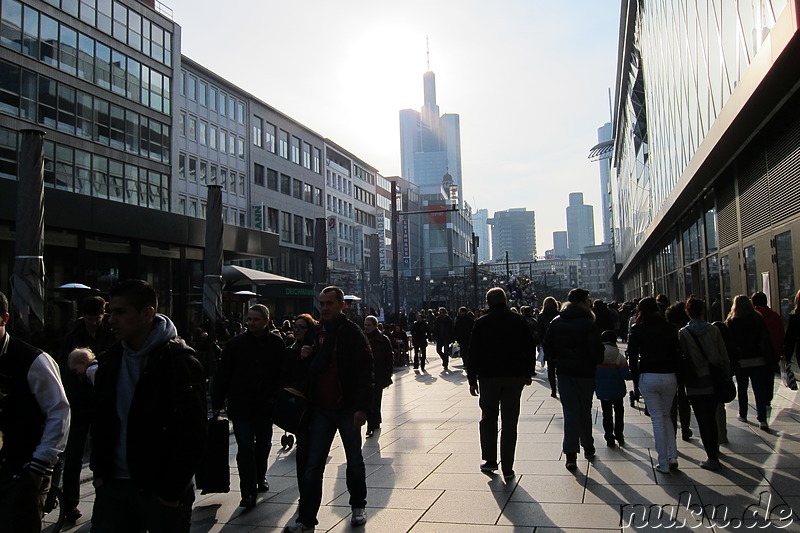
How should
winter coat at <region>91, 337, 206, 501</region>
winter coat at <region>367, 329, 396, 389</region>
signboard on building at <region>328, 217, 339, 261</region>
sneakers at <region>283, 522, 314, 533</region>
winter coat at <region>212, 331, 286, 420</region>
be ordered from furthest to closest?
A: signboard on building at <region>328, 217, 339, 261</region> → winter coat at <region>367, 329, 396, 389</region> → winter coat at <region>212, 331, 286, 420</region> → sneakers at <region>283, 522, 314, 533</region> → winter coat at <region>91, 337, 206, 501</region>

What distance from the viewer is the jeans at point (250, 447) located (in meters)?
6.18

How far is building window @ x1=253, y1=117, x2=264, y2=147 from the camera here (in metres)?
55.9

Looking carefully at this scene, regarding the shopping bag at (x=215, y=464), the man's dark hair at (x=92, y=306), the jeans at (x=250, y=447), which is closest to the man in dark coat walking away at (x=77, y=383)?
the man's dark hair at (x=92, y=306)

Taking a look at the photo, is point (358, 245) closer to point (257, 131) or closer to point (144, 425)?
point (257, 131)

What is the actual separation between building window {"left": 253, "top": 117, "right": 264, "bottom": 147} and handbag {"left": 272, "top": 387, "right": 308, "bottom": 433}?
52.5 metres

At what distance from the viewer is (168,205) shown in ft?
133

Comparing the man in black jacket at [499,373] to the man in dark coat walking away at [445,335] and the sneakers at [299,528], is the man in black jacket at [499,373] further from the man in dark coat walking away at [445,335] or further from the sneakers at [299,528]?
the man in dark coat walking away at [445,335]

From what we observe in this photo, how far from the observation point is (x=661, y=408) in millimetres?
6938

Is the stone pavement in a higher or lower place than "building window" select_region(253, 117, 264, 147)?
lower

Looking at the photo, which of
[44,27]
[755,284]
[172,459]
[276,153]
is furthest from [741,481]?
[276,153]

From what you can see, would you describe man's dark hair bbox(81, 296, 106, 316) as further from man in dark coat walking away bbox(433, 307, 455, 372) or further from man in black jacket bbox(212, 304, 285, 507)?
man in dark coat walking away bbox(433, 307, 455, 372)

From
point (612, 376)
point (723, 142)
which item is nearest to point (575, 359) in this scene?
point (612, 376)

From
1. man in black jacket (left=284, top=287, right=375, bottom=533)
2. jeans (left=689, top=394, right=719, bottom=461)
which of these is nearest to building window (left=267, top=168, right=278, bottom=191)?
jeans (left=689, top=394, right=719, bottom=461)

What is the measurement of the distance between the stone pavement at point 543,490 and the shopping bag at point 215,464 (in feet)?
0.99
